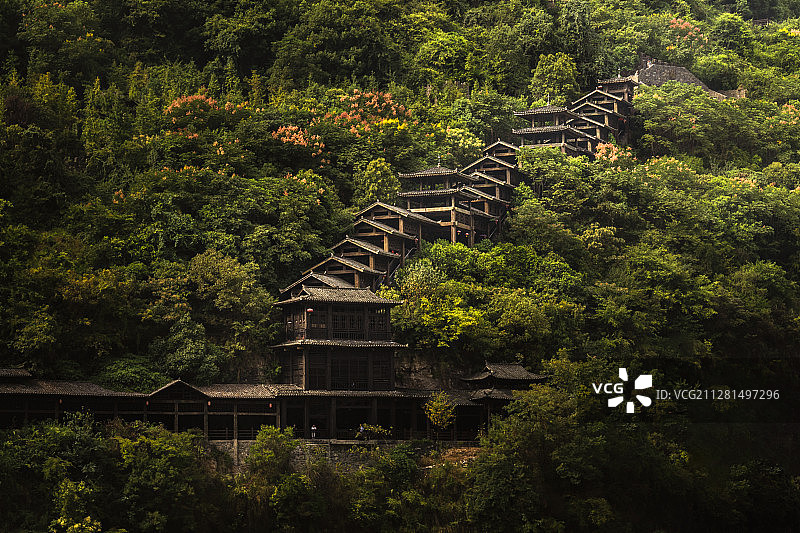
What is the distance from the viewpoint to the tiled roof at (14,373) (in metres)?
39.7

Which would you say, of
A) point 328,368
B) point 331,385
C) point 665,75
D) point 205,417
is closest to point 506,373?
point 331,385

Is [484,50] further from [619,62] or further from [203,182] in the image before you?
[203,182]

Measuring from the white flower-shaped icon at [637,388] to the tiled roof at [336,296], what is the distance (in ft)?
32.9

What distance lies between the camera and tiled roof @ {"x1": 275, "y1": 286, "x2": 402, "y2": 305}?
45125 millimetres

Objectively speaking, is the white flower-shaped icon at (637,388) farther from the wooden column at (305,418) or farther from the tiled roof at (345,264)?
the wooden column at (305,418)

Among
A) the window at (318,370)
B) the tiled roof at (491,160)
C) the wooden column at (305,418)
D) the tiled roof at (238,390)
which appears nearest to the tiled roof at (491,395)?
the window at (318,370)

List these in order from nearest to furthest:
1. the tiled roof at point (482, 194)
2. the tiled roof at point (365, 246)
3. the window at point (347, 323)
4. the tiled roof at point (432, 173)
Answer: the window at point (347, 323)
the tiled roof at point (365, 246)
the tiled roof at point (482, 194)
the tiled roof at point (432, 173)

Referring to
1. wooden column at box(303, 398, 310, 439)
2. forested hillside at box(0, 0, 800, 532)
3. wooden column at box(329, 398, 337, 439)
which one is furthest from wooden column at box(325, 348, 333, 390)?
forested hillside at box(0, 0, 800, 532)

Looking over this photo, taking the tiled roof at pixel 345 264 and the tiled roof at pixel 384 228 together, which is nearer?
the tiled roof at pixel 345 264

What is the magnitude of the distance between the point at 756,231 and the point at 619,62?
80.1ft

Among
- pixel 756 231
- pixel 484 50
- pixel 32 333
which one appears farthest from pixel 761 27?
pixel 32 333

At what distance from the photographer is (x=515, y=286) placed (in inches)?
2112

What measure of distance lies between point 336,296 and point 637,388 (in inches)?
539

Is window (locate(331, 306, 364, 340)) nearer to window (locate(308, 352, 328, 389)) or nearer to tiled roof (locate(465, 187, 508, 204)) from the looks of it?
window (locate(308, 352, 328, 389))
